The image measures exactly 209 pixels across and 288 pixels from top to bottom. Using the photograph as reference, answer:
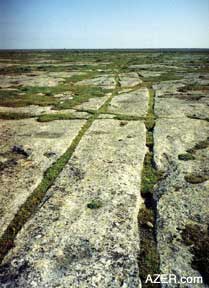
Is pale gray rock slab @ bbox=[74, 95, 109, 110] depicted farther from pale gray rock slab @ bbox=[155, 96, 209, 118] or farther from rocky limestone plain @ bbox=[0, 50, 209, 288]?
pale gray rock slab @ bbox=[155, 96, 209, 118]

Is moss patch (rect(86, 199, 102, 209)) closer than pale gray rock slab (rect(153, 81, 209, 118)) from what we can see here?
Yes

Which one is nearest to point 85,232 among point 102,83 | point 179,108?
point 179,108

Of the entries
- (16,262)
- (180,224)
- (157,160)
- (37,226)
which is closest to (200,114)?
(157,160)

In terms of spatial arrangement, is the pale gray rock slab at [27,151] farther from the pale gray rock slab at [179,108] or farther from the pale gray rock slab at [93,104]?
the pale gray rock slab at [179,108]

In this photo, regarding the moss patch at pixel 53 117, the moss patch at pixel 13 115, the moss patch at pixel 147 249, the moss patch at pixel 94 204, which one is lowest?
the moss patch at pixel 147 249

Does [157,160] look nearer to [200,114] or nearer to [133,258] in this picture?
[133,258]

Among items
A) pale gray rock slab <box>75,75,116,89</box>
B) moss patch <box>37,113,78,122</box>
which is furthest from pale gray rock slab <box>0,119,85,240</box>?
pale gray rock slab <box>75,75,116,89</box>

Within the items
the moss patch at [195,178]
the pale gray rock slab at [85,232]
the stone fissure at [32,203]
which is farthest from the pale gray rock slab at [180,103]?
the moss patch at [195,178]
